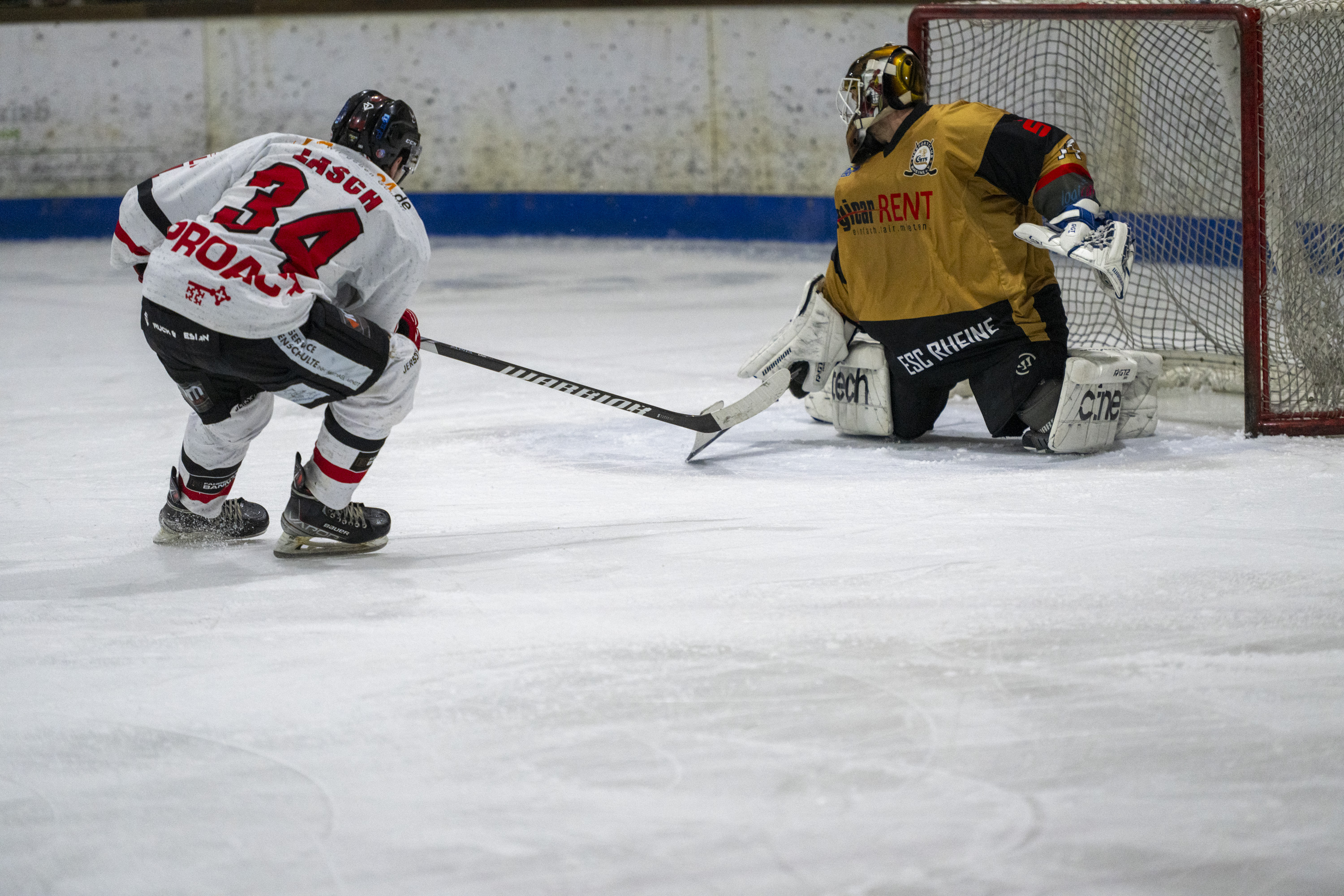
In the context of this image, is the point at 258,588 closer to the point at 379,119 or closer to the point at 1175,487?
the point at 379,119

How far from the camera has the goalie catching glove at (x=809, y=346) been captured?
3.52 metres

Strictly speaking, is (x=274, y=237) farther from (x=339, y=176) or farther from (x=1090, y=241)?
(x=1090, y=241)

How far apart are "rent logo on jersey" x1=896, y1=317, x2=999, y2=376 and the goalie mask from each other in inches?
18.6

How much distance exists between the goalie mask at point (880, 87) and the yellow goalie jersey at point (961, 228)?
2.1 inches

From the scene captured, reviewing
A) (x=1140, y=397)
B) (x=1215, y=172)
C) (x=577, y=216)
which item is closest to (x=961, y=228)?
(x=1140, y=397)

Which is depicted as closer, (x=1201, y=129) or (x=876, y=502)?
(x=876, y=502)

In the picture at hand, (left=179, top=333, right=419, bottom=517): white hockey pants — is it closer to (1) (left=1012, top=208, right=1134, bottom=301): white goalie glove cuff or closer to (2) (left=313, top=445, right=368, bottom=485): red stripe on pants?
(2) (left=313, top=445, right=368, bottom=485): red stripe on pants

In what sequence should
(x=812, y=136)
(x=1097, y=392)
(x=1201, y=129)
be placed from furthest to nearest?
(x=812, y=136) < (x=1201, y=129) < (x=1097, y=392)

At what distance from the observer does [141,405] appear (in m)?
4.08

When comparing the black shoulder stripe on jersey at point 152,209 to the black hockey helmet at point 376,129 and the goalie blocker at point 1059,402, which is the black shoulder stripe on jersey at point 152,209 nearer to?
the black hockey helmet at point 376,129

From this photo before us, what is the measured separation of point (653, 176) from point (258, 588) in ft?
19.3

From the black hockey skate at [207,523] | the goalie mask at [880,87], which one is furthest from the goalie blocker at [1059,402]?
the black hockey skate at [207,523]

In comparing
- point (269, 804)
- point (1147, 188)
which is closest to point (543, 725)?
point (269, 804)

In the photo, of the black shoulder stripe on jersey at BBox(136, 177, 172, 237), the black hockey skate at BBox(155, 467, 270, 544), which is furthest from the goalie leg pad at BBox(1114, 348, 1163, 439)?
the black shoulder stripe on jersey at BBox(136, 177, 172, 237)
